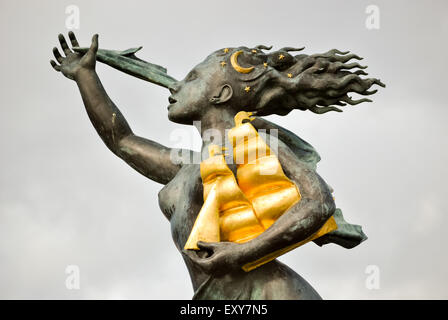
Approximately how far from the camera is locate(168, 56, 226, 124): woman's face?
27.0 feet

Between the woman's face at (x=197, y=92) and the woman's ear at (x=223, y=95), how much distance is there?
0.13 ft

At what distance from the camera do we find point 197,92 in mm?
8242

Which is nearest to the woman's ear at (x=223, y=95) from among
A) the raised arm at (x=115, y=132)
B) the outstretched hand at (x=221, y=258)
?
the raised arm at (x=115, y=132)

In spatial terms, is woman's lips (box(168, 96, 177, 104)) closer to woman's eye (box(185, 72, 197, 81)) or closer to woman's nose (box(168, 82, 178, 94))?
woman's nose (box(168, 82, 178, 94))

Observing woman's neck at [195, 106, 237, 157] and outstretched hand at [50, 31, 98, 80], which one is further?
outstretched hand at [50, 31, 98, 80]

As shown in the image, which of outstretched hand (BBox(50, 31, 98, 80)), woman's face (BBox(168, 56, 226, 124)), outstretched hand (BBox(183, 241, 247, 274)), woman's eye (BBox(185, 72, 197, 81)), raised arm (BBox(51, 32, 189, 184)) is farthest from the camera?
outstretched hand (BBox(50, 31, 98, 80))

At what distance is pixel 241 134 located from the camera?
25.6 feet

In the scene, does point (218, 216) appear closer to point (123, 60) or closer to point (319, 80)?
point (319, 80)

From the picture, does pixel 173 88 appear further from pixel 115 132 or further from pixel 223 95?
pixel 115 132

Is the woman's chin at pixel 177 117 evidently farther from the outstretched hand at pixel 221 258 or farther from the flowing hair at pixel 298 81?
the outstretched hand at pixel 221 258

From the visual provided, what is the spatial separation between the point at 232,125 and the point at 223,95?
0.31 m

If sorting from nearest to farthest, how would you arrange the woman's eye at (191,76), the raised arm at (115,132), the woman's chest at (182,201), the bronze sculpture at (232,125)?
the bronze sculpture at (232,125) → the woman's chest at (182,201) → the woman's eye at (191,76) → the raised arm at (115,132)

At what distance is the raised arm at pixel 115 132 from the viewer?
8.52 m

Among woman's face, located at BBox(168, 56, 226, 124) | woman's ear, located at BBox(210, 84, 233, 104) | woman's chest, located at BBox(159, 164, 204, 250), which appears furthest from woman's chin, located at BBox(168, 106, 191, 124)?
woman's chest, located at BBox(159, 164, 204, 250)
